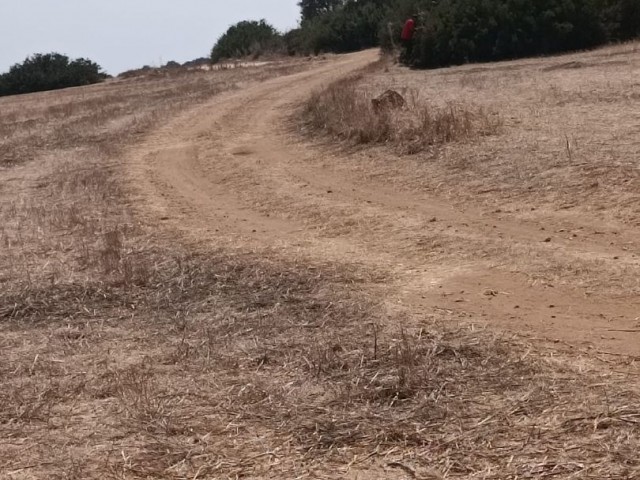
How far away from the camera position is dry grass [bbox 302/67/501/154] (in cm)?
1062

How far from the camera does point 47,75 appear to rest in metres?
42.8

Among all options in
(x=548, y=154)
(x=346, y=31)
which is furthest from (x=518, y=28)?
(x=346, y=31)

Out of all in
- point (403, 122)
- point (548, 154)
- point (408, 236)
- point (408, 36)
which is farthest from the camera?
point (408, 36)

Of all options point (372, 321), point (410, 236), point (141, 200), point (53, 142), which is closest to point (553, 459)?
point (372, 321)

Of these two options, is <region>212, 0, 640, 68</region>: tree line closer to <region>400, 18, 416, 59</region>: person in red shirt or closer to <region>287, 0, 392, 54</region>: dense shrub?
<region>400, 18, 416, 59</region>: person in red shirt

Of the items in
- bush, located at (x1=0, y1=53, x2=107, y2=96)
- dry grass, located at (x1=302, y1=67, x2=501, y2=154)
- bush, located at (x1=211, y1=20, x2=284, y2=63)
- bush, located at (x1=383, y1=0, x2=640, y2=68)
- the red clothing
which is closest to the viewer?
dry grass, located at (x1=302, y1=67, x2=501, y2=154)

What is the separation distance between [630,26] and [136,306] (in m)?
22.8

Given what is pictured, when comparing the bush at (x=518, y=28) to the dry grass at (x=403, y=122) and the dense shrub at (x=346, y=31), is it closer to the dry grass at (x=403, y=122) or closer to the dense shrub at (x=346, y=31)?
the dry grass at (x=403, y=122)

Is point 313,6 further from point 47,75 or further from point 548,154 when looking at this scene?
point 548,154

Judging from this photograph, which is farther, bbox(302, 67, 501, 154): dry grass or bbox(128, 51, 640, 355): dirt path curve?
bbox(302, 67, 501, 154): dry grass

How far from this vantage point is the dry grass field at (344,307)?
3.72m

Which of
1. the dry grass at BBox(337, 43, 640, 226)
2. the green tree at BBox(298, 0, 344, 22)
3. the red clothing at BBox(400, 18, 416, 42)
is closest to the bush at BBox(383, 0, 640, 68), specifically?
the red clothing at BBox(400, 18, 416, 42)

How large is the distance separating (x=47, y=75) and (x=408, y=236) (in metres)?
38.7

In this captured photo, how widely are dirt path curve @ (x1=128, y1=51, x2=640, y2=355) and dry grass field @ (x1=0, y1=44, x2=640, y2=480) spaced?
0.09 feet
